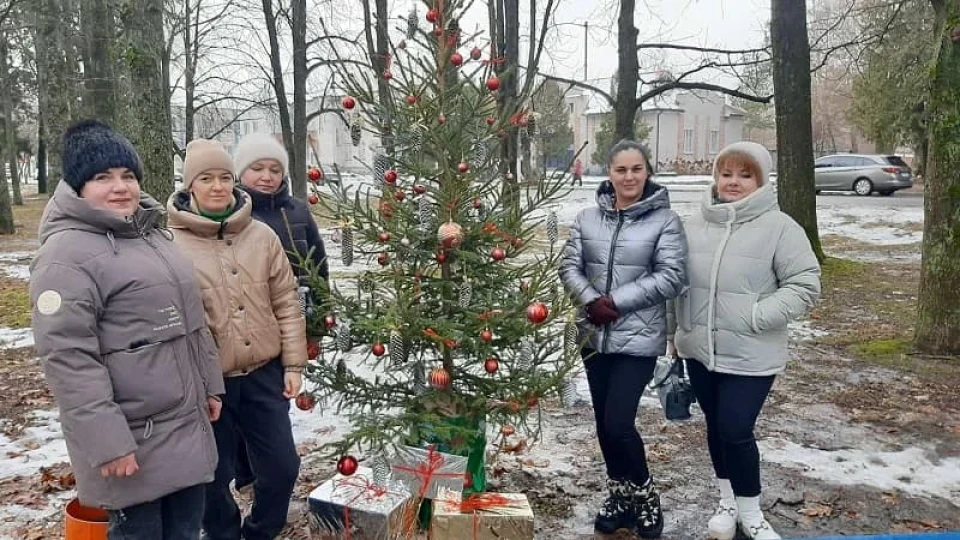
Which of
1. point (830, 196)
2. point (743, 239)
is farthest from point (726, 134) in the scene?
point (743, 239)

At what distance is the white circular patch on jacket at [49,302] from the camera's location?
7.54 ft

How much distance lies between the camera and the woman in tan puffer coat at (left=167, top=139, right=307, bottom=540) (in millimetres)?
3080

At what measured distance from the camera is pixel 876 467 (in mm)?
4645

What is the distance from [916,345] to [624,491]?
15.6 ft

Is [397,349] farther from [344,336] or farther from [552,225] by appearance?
[552,225]

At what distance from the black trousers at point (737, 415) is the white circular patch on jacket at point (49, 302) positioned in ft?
9.40

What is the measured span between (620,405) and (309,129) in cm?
1566

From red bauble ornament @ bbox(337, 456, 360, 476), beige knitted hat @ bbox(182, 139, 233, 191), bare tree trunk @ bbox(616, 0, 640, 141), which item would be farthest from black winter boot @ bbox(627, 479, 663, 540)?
bare tree trunk @ bbox(616, 0, 640, 141)

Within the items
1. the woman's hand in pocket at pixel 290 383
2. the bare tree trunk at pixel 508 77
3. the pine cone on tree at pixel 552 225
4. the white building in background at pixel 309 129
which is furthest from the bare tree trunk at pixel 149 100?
the pine cone on tree at pixel 552 225

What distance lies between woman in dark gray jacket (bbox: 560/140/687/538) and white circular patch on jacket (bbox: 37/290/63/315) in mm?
2193

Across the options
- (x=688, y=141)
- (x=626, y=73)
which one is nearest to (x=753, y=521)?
(x=626, y=73)

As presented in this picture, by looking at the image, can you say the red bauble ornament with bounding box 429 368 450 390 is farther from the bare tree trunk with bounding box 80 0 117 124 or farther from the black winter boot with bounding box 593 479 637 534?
the bare tree trunk with bounding box 80 0 117 124

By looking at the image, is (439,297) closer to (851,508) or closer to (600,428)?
(600,428)

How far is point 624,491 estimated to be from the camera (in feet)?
12.4
